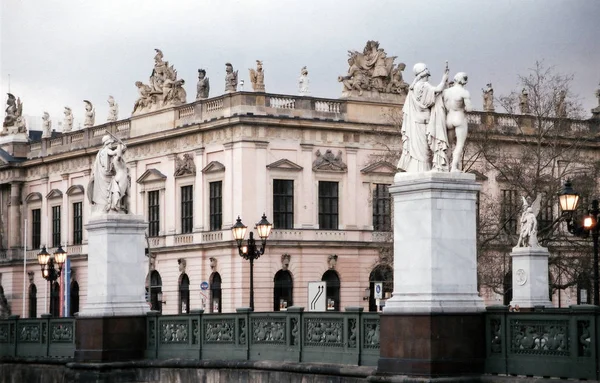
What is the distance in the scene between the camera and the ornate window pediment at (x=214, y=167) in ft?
236

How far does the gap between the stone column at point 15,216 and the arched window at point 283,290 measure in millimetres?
24588

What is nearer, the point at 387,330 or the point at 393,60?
the point at 387,330

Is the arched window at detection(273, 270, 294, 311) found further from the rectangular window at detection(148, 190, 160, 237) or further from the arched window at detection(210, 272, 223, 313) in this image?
the rectangular window at detection(148, 190, 160, 237)

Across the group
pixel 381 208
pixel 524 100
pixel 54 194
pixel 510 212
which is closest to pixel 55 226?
pixel 54 194

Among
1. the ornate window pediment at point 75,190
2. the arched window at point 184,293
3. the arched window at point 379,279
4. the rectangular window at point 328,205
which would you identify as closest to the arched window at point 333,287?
the arched window at point 379,279

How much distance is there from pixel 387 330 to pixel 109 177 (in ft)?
36.7

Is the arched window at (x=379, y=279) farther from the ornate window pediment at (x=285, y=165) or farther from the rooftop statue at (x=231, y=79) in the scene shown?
the rooftop statue at (x=231, y=79)

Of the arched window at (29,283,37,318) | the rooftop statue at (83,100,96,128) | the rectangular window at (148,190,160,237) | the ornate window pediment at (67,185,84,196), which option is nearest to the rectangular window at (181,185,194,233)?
the rectangular window at (148,190,160,237)

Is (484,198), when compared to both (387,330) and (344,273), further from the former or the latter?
(387,330)

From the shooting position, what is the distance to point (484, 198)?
65688mm

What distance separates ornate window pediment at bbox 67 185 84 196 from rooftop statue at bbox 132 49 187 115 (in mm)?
7387

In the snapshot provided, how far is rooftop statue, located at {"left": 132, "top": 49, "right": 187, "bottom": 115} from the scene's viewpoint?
76812 millimetres

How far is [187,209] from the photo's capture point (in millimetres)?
74938

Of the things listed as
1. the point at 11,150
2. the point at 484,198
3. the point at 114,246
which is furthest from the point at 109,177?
the point at 11,150
